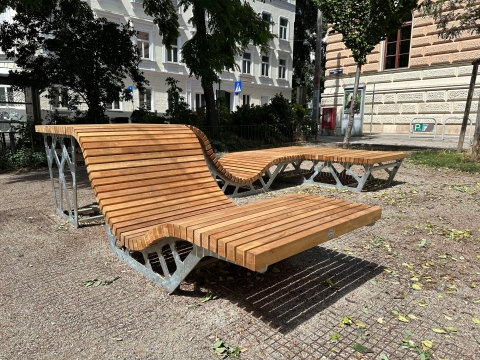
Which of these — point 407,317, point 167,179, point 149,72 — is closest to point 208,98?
point 167,179

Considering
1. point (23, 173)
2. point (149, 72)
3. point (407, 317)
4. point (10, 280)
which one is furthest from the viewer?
point (149, 72)

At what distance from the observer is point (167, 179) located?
402cm

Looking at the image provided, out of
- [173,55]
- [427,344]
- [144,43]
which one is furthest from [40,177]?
[173,55]

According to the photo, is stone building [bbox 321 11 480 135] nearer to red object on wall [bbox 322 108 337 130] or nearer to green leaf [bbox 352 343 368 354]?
red object on wall [bbox 322 108 337 130]

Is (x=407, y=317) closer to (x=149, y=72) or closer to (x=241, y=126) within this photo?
(x=241, y=126)

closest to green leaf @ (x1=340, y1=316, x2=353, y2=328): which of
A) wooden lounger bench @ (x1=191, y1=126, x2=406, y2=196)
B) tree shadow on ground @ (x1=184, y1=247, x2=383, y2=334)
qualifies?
tree shadow on ground @ (x1=184, y1=247, x2=383, y2=334)

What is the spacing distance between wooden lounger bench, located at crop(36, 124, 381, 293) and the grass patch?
6.66 metres

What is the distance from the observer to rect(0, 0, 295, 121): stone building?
23.2 metres

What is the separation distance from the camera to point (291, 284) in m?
3.09

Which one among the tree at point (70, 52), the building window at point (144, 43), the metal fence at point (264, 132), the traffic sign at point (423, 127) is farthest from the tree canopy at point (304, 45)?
the tree at point (70, 52)

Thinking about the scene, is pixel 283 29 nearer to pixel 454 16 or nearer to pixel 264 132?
pixel 264 132

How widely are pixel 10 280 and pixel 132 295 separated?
43.7 inches

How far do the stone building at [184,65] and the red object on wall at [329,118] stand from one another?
5318 mm

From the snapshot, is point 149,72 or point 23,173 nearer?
point 23,173
